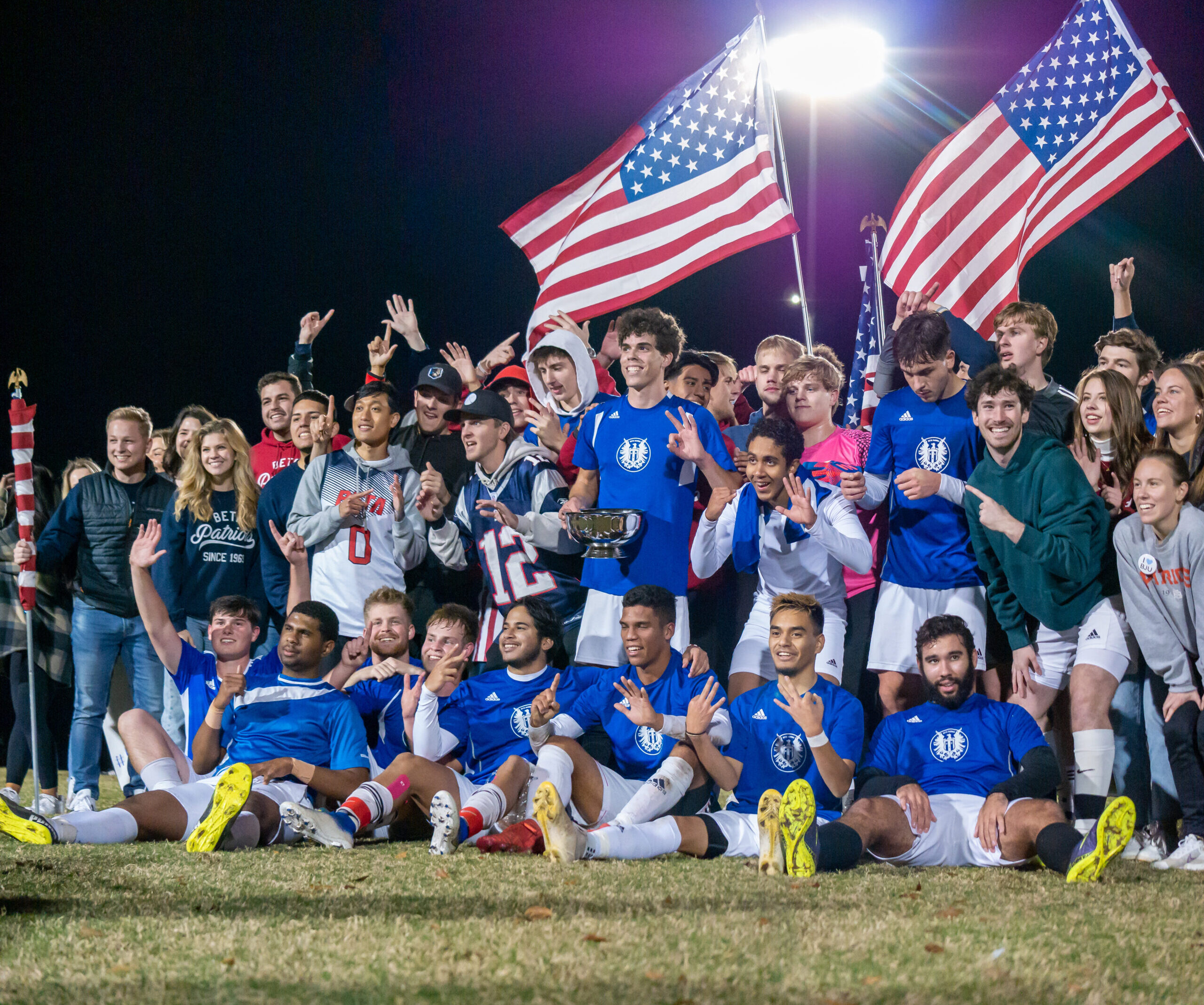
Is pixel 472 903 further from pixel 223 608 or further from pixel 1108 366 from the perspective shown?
pixel 1108 366

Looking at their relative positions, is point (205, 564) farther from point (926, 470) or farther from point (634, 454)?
point (926, 470)

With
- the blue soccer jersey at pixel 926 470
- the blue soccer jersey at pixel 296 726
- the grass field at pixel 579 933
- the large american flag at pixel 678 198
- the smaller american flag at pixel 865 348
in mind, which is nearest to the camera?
the grass field at pixel 579 933

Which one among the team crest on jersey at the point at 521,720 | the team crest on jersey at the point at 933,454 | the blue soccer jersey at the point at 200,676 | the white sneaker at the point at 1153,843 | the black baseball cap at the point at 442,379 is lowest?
the white sneaker at the point at 1153,843

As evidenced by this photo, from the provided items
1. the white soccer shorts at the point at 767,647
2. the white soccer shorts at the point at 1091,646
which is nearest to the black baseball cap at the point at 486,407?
the white soccer shorts at the point at 767,647

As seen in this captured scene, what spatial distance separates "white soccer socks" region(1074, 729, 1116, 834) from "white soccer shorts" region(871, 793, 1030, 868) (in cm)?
69

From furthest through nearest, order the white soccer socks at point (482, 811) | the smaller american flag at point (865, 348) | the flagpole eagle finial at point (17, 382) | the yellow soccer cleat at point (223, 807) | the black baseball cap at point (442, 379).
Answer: the smaller american flag at point (865, 348) → the black baseball cap at point (442, 379) → the flagpole eagle finial at point (17, 382) → the white soccer socks at point (482, 811) → the yellow soccer cleat at point (223, 807)

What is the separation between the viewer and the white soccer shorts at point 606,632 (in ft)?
19.8

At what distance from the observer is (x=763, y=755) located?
17.8 ft

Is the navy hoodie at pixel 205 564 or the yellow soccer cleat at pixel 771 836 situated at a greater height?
the navy hoodie at pixel 205 564

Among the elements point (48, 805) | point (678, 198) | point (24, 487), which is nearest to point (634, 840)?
point (48, 805)

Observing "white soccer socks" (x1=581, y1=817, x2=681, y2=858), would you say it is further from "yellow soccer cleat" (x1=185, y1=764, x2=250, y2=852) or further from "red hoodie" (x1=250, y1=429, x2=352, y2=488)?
"red hoodie" (x1=250, y1=429, x2=352, y2=488)

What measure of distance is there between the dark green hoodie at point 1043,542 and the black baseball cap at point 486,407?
2585mm

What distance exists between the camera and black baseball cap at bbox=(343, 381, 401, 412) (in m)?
7.13

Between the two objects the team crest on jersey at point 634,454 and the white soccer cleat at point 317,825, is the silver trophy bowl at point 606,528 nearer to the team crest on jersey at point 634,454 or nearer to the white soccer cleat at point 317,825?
the team crest on jersey at point 634,454
